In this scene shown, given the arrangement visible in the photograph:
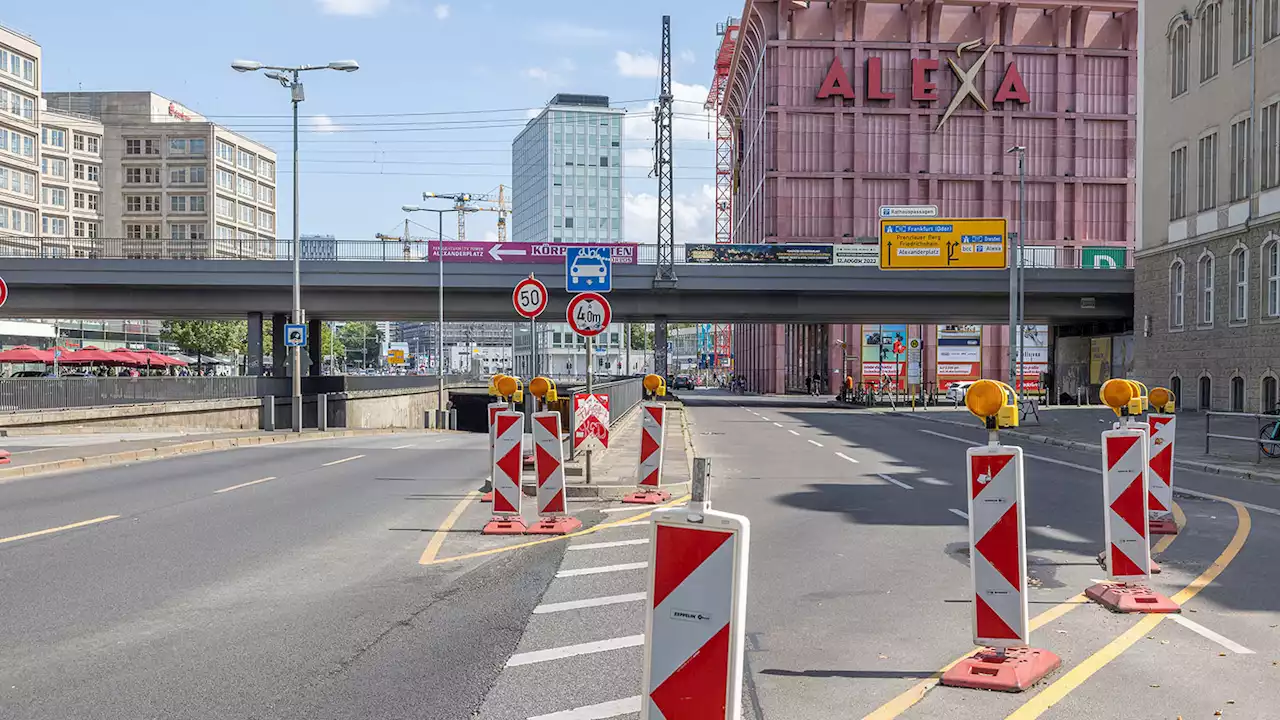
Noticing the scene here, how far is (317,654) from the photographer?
673 cm

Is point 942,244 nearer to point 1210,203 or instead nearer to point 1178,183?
point 1178,183

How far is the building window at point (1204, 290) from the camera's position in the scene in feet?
124

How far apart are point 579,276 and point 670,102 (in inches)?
1170

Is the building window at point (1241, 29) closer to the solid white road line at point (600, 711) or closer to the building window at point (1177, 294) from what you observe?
the building window at point (1177, 294)

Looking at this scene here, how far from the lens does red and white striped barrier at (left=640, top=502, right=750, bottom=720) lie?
14.3ft

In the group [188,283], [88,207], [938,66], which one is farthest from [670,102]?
[88,207]

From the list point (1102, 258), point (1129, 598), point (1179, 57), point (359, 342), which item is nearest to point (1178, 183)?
point (1179, 57)

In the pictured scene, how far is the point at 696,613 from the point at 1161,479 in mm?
9236

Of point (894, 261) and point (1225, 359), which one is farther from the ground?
point (894, 261)

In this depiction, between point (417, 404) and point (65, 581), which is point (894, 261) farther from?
point (65, 581)

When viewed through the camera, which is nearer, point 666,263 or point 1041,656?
point 1041,656

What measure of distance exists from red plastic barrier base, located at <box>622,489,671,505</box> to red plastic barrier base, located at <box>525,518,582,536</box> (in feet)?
6.60

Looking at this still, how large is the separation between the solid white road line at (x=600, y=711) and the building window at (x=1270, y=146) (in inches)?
1361

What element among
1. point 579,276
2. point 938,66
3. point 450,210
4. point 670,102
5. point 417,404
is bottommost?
point 417,404
